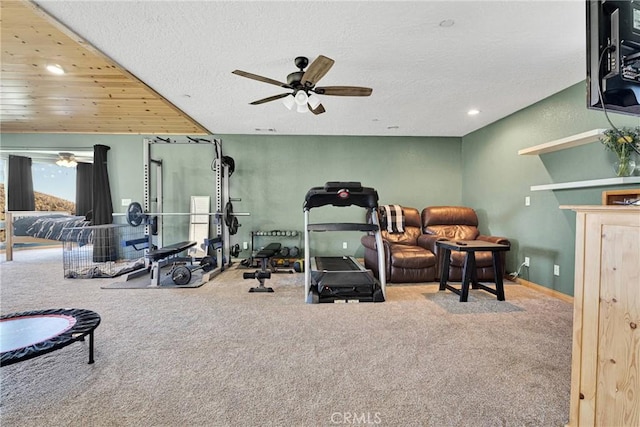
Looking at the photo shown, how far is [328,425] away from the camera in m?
1.33

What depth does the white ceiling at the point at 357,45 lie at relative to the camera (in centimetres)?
192

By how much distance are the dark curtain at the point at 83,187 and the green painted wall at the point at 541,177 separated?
31.5ft

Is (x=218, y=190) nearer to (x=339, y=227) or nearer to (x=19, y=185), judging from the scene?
(x=339, y=227)

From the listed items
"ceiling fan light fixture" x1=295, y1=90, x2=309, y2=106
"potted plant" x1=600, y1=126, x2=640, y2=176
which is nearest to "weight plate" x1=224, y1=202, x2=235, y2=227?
"ceiling fan light fixture" x1=295, y1=90, x2=309, y2=106

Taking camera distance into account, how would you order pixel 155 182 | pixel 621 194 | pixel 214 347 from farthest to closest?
pixel 155 182, pixel 621 194, pixel 214 347

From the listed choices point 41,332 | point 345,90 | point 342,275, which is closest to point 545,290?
point 342,275

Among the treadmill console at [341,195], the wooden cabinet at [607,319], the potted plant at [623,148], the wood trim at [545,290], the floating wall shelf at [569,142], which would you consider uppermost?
the floating wall shelf at [569,142]

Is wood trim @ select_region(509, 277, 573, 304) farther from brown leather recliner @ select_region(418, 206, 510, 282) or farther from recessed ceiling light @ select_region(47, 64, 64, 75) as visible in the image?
recessed ceiling light @ select_region(47, 64, 64, 75)

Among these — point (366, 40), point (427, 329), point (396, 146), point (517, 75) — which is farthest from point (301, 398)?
point (396, 146)

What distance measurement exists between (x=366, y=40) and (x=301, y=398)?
2726 mm

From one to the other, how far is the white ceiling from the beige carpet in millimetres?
2539

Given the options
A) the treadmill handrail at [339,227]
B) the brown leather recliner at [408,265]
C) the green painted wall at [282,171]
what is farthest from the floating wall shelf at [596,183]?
the green painted wall at [282,171]

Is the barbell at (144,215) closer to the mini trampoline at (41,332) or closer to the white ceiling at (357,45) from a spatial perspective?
the white ceiling at (357,45)

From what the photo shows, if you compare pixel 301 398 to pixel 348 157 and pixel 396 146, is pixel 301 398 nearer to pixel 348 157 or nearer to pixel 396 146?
pixel 348 157
